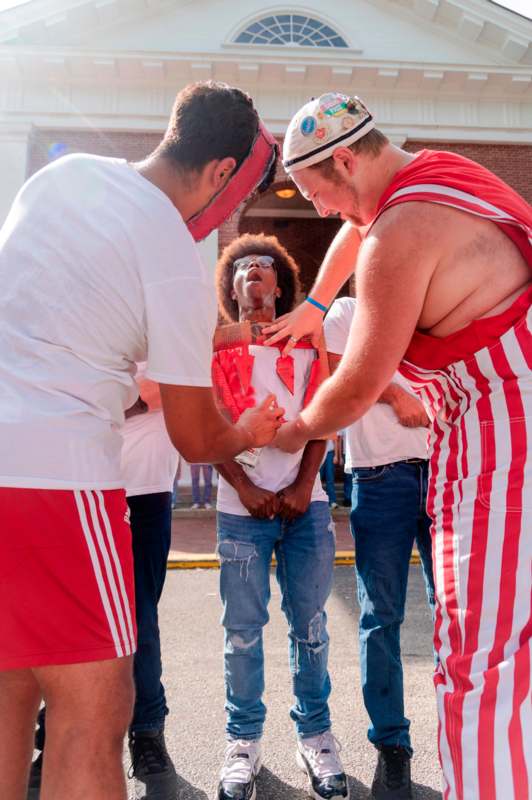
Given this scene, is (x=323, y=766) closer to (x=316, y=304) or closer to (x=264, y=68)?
(x=316, y=304)

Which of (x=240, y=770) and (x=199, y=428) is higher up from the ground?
(x=199, y=428)

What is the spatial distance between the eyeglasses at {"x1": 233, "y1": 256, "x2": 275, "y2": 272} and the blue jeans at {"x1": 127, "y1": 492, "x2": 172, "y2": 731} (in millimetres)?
1194

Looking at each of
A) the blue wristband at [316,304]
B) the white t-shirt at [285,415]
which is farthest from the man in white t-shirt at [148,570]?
the blue wristband at [316,304]

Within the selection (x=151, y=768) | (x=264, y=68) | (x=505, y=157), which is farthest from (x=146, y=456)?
(x=505, y=157)

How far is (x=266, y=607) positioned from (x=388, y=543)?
543 mm

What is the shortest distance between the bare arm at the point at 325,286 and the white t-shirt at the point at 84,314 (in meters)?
0.82

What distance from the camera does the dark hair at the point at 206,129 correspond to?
1.69m

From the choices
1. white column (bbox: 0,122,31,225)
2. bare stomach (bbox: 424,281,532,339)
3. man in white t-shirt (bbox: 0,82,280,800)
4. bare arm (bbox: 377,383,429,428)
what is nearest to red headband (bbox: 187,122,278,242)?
man in white t-shirt (bbox: 0,82,280,800)

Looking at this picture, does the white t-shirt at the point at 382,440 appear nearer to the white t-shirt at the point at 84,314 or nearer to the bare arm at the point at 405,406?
the bare arm at the point at 405,406

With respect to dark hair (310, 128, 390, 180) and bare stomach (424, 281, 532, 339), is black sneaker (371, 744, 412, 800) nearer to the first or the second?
bare stomach (424, 281, 532, 339)

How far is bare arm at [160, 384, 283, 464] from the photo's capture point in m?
1.58

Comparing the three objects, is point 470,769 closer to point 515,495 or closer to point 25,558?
point 515,495

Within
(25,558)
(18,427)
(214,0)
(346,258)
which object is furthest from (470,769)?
(214,0)

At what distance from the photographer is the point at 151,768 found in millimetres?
2457
